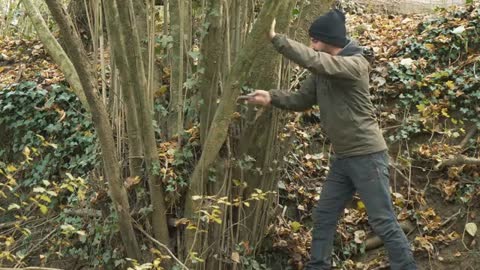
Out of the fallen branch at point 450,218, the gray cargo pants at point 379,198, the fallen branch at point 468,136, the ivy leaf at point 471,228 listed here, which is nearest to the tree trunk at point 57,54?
the gray cargo pants at point 379,198

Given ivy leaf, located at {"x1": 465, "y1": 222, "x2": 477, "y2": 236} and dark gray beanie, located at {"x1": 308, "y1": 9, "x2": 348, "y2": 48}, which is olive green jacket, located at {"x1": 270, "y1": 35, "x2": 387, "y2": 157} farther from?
ivy leaf, located at {"x1": 465, "y1": 222, "x2": 477, "y2": 236}

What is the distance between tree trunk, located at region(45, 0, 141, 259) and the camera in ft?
10.9

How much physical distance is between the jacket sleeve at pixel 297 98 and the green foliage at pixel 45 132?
6.76 ft

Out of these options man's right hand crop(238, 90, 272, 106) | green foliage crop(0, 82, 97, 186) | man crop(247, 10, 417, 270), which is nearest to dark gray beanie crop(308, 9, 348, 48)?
man crop(247, 10, 417, 270)

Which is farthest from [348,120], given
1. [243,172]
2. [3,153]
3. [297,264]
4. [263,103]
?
[3,153]

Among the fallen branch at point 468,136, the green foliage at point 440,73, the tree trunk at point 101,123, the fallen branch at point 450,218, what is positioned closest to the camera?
the tree trunk at point 101,123

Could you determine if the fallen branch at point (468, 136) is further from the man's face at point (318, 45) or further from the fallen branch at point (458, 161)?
the man's face at point (318, 45)

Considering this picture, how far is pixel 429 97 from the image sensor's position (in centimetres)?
606

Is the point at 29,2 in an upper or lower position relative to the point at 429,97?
upper

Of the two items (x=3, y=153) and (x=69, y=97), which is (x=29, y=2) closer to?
(x=69, y=97)

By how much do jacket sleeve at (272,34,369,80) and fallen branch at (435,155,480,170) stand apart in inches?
75.2

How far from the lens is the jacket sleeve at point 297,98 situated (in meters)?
4.13

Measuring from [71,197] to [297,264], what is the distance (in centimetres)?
191

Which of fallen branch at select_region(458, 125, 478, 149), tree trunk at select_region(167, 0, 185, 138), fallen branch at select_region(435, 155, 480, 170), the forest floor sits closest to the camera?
tree trunk at select_region(167, 0, 185, 138)
